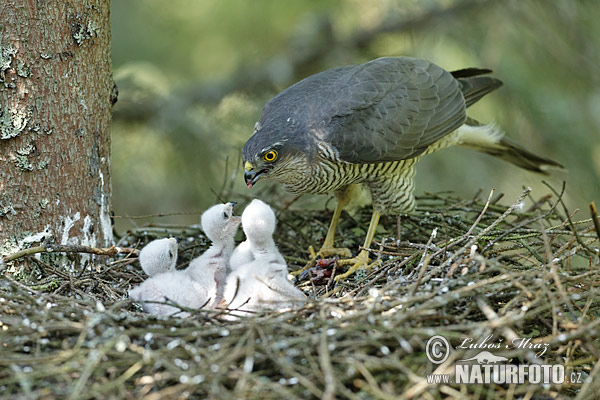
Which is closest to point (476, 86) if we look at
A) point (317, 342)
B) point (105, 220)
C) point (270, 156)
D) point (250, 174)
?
point (270, 156)

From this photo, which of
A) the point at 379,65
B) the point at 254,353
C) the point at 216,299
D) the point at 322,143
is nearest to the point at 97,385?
the point at 254,353

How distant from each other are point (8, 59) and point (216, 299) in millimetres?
1675

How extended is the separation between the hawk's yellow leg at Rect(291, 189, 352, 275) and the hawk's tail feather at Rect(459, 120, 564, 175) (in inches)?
44.0

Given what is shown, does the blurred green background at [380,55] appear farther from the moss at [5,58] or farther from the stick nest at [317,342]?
the stick nest at [317,342]

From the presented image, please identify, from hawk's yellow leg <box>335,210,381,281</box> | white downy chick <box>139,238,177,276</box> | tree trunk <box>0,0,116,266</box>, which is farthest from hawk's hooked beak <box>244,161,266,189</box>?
tree trunk <box>0,0,116,266</box>

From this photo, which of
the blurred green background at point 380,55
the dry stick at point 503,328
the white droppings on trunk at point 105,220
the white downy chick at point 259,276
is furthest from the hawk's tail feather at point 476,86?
the white droppings on trunk at point 105,220

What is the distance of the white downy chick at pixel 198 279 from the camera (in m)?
3.20

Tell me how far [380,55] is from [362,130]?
2.08 meters

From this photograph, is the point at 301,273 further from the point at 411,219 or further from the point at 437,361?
the point at 437,361

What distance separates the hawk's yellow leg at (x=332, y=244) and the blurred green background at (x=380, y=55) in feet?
1.71

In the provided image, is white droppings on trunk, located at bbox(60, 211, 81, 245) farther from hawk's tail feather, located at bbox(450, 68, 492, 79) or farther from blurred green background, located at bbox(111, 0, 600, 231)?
hawk's tail feather, located at bbox(450, 68, 492, 79)

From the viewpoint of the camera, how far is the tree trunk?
330cm

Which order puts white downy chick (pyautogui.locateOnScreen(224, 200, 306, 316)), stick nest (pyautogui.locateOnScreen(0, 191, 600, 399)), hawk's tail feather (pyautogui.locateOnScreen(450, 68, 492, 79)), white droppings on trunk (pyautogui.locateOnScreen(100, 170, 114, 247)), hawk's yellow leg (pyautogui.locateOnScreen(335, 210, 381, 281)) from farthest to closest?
hawk's tail feather (pyautogui.locateOnScreen(450, 68, 492, 79)) < hawk's yellow leg (pyautogui.locateOnScreen(335, 210, 381, 281)) < white droppings on trunk (pyautogui.locateOnScreen(100, 170, 114, 247)) < white downy chick (pyautogui.locateOnScreen(224, 200, 306, 316)) < stick nest (pyautogui.locateOnScreen(0, 191, 600, 399))

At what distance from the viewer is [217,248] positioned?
373 centimetres
